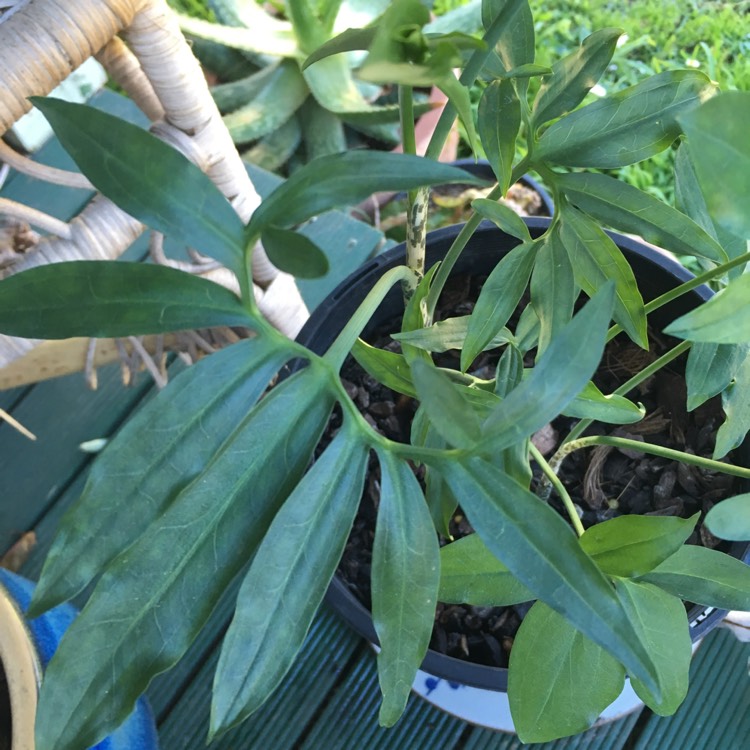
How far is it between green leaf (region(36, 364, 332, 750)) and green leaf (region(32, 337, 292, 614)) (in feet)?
0.05

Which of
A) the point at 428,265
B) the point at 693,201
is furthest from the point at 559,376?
the point at 428,265

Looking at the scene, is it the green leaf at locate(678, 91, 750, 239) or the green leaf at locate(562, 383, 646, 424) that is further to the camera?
the green leaf at locate(562, 383, 646, 424)

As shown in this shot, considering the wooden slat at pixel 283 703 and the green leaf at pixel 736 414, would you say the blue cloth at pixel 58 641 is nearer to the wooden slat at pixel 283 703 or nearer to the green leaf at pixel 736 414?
the wooden slat at pixel 283 703

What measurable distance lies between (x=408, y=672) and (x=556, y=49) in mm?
1175

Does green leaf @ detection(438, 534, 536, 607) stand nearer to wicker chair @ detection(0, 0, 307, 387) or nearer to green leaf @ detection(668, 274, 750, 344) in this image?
green leaf @ detection(668, 274, 750, 344)

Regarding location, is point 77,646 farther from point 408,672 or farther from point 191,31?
point 191,31

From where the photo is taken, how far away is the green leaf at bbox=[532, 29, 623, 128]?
0.43 m

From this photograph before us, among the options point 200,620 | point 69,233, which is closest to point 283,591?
point 200,620

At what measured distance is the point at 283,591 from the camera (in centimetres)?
34

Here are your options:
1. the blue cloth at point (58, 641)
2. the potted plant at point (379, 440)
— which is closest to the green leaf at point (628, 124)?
the potted plant at point (379, 440)

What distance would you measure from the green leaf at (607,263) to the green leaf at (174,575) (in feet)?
0.65

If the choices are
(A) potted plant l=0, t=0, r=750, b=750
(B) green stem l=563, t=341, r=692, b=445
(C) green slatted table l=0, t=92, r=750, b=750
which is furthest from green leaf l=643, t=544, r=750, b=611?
(C) green slatted table l=0, t=92, r=750, b=750

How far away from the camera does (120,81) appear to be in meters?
0.65

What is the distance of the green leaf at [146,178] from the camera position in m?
0.33
